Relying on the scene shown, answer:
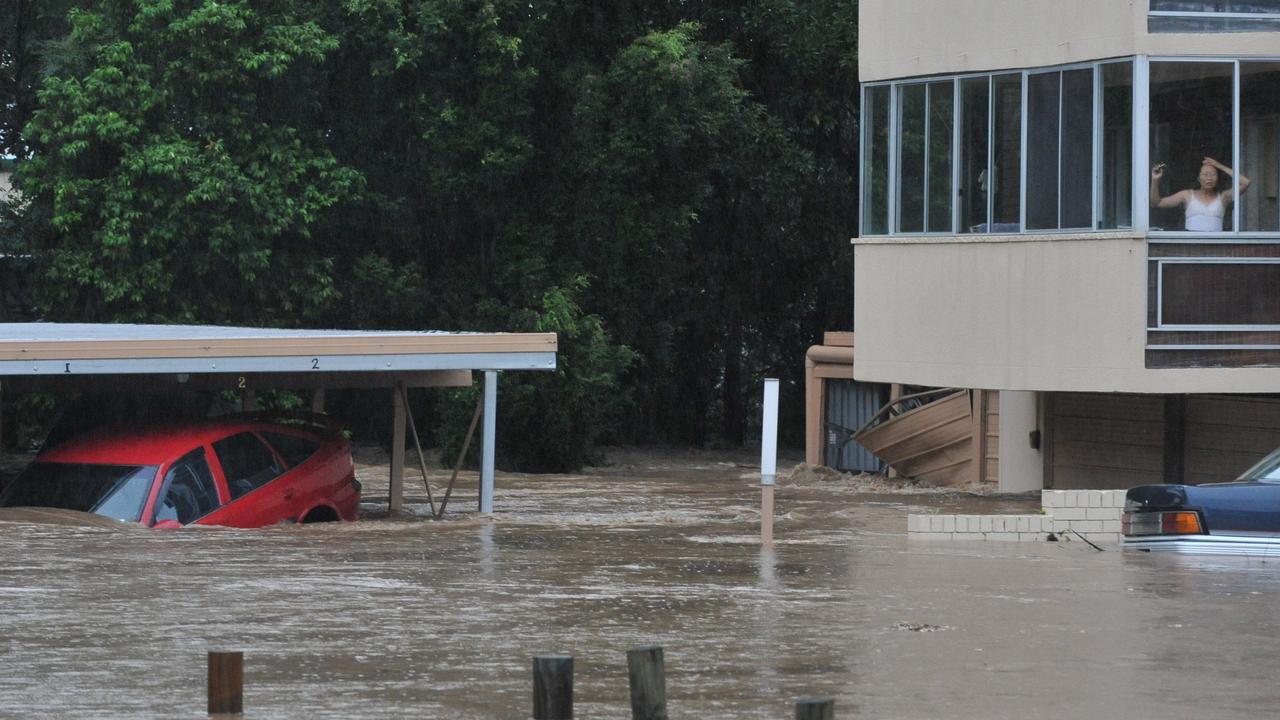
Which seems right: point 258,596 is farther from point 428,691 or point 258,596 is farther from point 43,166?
point 43,166

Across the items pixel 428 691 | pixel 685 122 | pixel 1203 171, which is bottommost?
pixel 428 691

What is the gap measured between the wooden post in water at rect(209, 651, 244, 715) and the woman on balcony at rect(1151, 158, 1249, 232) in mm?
13863

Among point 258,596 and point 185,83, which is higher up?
point 185,83

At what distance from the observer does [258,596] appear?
1280 centimetres

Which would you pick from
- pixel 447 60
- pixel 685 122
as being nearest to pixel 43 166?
pixel 447 60

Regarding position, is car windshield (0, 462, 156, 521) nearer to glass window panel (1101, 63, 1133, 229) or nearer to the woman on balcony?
glass window panel (1101, 63, 1133, 229)

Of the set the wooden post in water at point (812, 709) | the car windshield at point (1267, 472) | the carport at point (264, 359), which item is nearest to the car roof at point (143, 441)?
the carport at point (264, 359)

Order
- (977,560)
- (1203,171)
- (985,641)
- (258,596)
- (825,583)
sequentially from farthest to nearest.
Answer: (1203,171) → (977,560) → (825,583) → (258,596) → (985,641)

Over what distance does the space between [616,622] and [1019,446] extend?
13.3m

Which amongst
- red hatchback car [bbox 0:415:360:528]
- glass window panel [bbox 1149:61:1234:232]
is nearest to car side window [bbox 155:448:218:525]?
red hatchback car [bbox 0:415:360:528]

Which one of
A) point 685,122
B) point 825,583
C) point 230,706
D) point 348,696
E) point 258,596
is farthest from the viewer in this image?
point 685,122

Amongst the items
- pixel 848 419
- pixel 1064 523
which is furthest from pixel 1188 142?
pixel 848 419

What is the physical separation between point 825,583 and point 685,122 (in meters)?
17.9

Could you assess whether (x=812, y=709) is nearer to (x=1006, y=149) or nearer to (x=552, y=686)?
(x=552, y=686)
